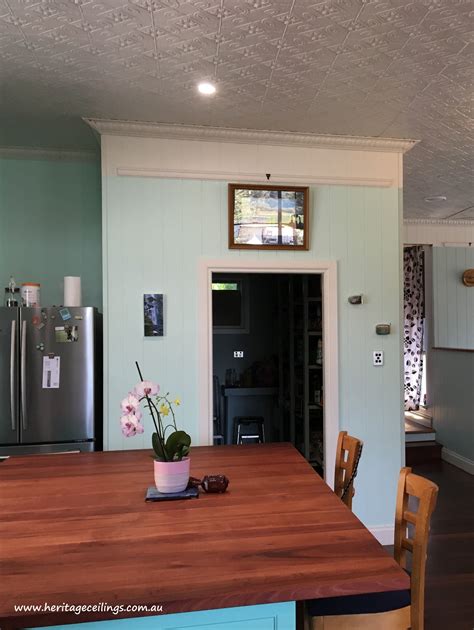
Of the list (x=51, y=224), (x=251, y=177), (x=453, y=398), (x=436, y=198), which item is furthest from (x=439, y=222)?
(x=51, y=224)

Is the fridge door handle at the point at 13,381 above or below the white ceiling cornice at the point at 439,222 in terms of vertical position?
below

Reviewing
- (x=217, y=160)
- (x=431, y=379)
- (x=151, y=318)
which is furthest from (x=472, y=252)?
(x=151, y=318)

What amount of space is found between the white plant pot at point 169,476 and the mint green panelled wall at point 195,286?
54.7 inches

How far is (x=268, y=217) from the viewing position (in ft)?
10.6

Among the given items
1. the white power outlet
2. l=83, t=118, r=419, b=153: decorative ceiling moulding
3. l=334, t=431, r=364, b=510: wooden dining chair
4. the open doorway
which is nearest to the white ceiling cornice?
the open doorway

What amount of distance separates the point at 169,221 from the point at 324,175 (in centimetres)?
120

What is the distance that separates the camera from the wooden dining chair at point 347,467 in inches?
79.7

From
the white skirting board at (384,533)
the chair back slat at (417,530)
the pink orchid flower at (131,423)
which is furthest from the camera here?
the white skirting board at (384,533)

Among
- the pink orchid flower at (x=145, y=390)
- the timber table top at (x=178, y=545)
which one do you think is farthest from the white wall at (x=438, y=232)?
the pink orchid flower at (x=145, y=390)

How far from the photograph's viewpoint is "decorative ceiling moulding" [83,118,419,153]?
3.00 metres

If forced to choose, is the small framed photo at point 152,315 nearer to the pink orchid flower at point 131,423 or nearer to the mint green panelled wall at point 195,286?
the mint green panelled wall at point 195,286

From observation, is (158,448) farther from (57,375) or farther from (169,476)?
(57,375)

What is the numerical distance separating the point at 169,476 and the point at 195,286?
1662 millimetres

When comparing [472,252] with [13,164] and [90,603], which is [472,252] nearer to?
[13,164]
